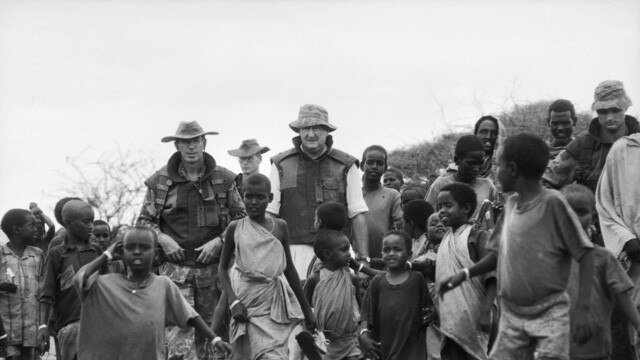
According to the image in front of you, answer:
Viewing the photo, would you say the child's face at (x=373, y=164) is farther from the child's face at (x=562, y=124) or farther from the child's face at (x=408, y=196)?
the child's face at (x=562, y=124)

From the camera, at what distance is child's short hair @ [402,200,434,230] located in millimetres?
10312

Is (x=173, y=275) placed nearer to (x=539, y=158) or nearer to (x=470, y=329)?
(x=470, y=329)

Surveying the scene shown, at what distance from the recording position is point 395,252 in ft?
30.1

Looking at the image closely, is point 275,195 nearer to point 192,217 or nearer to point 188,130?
point 192,217

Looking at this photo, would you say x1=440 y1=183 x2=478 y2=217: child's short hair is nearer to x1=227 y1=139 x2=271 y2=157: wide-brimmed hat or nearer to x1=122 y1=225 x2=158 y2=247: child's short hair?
x1=122 y1=225 x2=158 y2=247: child's short hair

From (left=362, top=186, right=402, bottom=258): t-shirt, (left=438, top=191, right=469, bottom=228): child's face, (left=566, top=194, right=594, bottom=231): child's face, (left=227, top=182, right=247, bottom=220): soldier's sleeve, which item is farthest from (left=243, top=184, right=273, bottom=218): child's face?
(left=566, top=194, right=594, bottom=231): child's face

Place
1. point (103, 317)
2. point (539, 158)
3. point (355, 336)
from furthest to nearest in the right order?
point (355, 336), point (103, 317), point (539, 158)

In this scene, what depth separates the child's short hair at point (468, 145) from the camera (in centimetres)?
992

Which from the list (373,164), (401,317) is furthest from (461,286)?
(373,164)

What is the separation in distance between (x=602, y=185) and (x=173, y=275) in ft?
12.9

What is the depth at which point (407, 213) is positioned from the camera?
10.4 m

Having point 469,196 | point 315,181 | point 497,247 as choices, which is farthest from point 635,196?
point 315,181

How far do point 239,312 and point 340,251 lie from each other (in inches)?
45.6

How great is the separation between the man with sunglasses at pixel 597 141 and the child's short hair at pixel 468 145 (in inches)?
26.6
